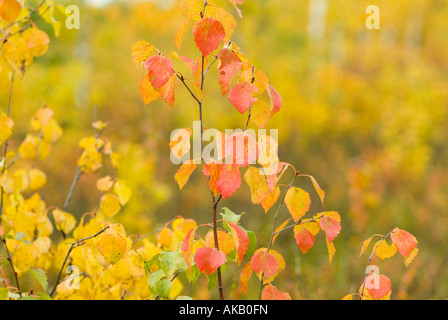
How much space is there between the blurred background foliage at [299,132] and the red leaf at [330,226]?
1.37 metres

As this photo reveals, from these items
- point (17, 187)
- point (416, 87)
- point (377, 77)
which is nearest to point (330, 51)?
point (377, 77)

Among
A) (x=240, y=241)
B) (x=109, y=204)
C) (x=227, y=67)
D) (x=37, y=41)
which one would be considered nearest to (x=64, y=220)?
(x=109, y=204)

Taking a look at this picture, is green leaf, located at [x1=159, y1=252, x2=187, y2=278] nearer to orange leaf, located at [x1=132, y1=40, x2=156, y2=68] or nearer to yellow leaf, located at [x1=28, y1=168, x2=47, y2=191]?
orange leaf, located at [x1=132, y1=40, x2=156, y2=68]

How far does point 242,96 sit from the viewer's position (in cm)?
102

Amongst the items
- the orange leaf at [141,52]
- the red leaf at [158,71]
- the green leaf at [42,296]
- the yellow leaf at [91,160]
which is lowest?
the green leaf at [42,296]

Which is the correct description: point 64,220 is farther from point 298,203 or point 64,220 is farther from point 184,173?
point 298,203

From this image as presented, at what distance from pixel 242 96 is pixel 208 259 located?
15.8 inches

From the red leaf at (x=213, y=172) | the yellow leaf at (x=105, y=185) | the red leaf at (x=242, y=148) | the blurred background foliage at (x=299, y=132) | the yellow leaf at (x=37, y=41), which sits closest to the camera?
the red leaf at (x=242, y=148)

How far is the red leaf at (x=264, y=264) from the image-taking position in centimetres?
119

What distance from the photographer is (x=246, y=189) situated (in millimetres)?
7027

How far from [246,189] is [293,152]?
2204 millimetres

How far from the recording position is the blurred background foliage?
4.68 metres

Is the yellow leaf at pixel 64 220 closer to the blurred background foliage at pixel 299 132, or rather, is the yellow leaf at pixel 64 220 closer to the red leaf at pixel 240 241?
the red leaf at pixel 240 241

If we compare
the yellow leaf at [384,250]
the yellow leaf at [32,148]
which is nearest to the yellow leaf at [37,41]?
the yellow leaf at [32,148]
